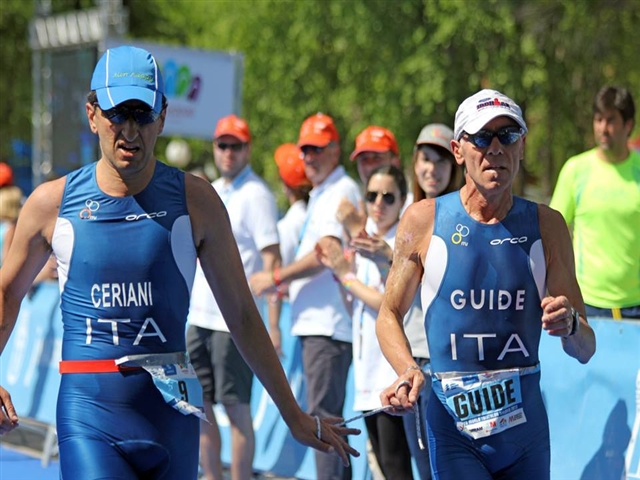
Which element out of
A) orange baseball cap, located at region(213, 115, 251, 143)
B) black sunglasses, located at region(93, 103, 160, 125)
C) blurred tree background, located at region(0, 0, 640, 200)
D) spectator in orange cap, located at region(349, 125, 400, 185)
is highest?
blurred tree background, located at region(0, 0, 640, 200)

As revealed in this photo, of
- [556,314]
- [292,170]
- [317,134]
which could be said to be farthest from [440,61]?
[556,314]

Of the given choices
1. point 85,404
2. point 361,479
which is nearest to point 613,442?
point 361,479

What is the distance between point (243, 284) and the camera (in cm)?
454

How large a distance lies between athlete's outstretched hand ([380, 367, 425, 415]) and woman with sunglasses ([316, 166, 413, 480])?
231cm

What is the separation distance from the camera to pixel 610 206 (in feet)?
25.4

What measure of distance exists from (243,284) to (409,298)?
25.2 inches

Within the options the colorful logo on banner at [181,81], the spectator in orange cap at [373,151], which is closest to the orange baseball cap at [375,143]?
the spectator in orange cap at [373,151]

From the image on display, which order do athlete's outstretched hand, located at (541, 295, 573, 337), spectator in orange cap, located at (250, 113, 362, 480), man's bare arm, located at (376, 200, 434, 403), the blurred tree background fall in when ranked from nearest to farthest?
1. athlete's outstretched hand, located at (541, 295, 573, 337)
2. man's bare arm, located at (376, 200, 434, 403)
3. spectator in orange cap, located at (250, 113, 362, 480)
4. the blurred tree background

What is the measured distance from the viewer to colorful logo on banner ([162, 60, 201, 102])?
54.1ft

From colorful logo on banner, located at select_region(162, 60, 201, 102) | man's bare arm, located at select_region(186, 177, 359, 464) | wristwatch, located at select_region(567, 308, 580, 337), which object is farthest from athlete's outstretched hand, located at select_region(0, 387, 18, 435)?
colorful logo on banner, located at select_region(162, 60, 201, 102)

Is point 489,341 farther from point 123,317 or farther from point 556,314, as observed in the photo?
point 123,317

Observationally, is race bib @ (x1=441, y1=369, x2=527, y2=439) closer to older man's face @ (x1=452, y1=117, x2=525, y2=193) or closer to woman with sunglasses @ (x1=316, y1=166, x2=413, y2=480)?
older man's face @ (x1=452, y1=117, x2=525, y2=193)

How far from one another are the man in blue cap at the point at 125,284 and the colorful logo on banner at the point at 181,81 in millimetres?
12204

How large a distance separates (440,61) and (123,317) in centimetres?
1832
